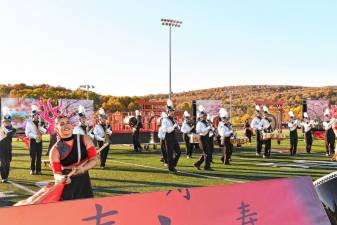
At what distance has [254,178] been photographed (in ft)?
38.1

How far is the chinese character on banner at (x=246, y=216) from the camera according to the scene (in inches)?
119

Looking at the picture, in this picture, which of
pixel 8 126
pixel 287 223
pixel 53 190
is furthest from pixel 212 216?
pixel 8 126

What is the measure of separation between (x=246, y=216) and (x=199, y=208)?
0.38 m

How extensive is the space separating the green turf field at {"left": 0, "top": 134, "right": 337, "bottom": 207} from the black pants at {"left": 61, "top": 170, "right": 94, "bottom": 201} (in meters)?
3.73

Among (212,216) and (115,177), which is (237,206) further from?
(115,177)

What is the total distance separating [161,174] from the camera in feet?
40.8

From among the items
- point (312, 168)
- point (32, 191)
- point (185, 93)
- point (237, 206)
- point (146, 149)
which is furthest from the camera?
point (185, 93)

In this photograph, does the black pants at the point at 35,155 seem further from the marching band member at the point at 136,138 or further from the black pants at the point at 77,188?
the marching band member at the point at 136,138

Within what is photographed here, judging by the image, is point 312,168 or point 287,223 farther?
point 312,168

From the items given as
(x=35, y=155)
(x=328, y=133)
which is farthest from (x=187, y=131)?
(x=35, y=155)

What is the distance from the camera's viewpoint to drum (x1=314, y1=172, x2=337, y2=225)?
3.46 meters

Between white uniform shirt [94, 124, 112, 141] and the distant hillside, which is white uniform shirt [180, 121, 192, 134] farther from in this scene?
the distant hillside

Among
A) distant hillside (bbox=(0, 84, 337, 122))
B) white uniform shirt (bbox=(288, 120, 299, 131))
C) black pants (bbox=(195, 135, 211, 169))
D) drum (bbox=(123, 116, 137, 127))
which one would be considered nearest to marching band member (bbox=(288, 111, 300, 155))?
white uniform shirt (bbox=(288, 120, 299, 131))

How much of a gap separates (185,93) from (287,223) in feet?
358
